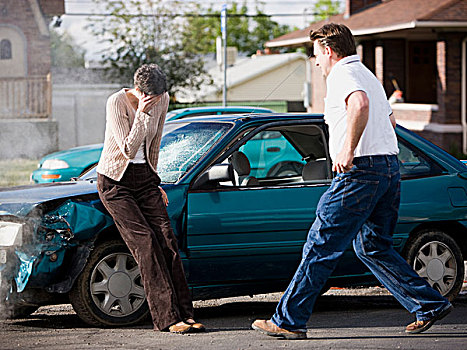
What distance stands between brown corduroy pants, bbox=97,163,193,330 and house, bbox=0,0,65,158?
14.7m

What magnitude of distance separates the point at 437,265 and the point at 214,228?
1.85m

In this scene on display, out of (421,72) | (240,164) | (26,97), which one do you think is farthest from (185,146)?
(421,72)

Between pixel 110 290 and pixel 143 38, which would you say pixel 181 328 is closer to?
pixel 110 290

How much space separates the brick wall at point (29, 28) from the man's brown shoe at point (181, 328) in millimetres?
16854

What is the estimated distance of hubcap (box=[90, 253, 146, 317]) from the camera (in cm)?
619

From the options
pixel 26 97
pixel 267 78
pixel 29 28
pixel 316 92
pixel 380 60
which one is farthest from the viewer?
pixel 267 78

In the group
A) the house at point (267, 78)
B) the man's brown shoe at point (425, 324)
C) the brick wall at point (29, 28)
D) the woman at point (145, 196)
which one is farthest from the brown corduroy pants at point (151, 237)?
the house at point (267, 78)

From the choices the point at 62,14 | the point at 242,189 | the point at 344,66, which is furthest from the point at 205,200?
the point at 62,14

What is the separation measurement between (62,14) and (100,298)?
16.3m

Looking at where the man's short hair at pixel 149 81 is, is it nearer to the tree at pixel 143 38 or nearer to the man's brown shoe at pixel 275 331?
the man's brown shoe at pixel 275 331

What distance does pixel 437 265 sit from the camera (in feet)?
23.0

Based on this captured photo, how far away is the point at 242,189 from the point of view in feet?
21.7

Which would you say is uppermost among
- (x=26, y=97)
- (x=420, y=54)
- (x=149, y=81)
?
(x=420, y=54)

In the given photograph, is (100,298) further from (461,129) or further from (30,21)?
(30,21)
